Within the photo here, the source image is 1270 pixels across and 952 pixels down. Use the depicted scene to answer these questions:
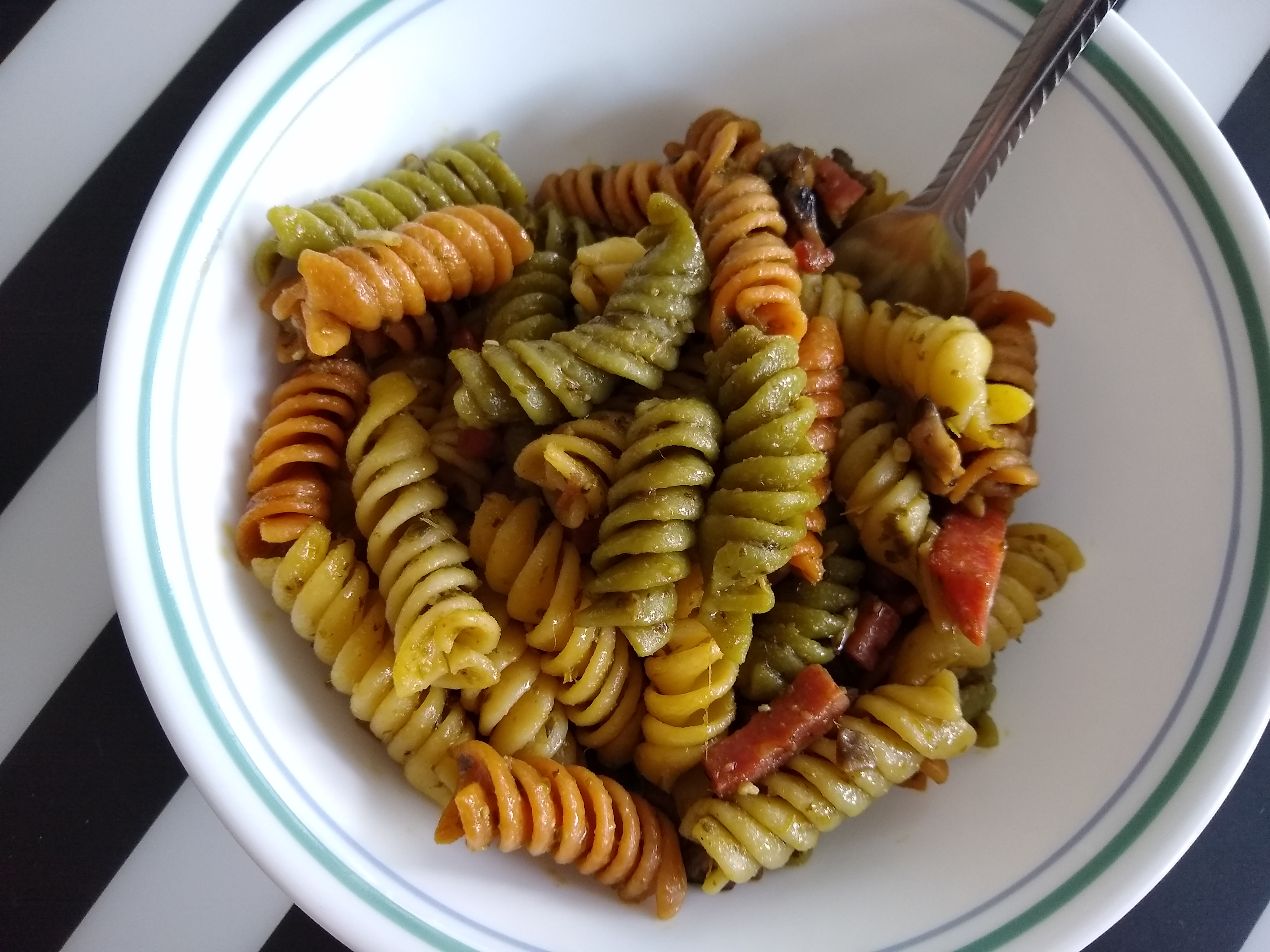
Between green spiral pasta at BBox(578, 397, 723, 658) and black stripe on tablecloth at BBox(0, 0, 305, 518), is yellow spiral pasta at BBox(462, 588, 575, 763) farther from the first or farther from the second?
black stripe on tablecloth at BBox(0, 0, 305, 518)

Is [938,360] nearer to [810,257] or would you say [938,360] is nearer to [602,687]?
[810,257]

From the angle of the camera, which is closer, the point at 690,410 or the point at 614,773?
the point at 690,410

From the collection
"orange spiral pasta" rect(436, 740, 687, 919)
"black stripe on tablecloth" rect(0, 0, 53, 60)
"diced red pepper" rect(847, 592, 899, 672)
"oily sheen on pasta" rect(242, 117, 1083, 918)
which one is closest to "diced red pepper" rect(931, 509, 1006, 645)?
"oily sheen on pasta" rect(242, 117, 1083, 918)

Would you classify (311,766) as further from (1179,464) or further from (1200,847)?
(1200,847)

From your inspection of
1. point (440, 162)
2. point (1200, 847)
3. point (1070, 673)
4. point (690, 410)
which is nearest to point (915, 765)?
point (1070, 673)

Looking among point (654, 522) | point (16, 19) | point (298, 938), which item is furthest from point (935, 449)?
point (16, 19)

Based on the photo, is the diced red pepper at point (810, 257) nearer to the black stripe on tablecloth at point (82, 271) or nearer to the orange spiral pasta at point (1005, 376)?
the orange spiral pasta at point (1005, 376)

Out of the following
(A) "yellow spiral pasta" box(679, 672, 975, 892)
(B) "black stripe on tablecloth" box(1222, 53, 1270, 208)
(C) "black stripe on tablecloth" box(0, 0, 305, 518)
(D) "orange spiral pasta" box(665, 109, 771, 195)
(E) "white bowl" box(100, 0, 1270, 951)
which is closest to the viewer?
(E) "white bowl" box(100, 0, 1270, 951)
